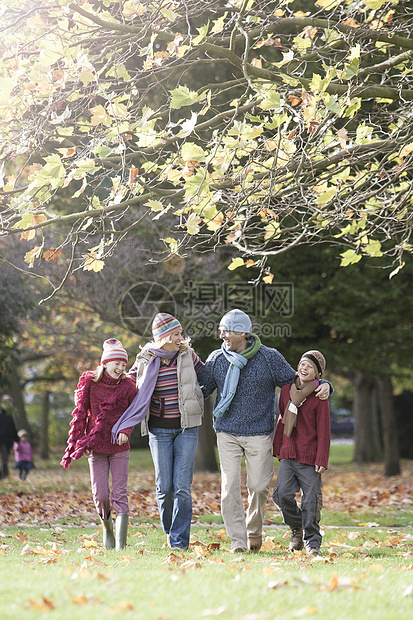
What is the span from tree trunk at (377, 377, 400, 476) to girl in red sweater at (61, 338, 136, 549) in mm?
13951

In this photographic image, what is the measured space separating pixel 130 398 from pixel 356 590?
305 centimetres

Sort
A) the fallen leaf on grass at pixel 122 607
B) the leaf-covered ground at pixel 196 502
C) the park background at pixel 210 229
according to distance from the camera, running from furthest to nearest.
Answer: the leaf-covered ground at pixel 196 502
the park background at pixel 210 229
the fallen leaf on grass at pixel 122 607

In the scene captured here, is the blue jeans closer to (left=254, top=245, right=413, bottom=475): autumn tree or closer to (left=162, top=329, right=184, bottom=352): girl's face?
(left=162, top=329, right=184, bottom=352): girl's face

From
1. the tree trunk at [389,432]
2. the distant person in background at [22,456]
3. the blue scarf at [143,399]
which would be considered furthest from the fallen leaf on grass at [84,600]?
the tree trunk at [389,432]

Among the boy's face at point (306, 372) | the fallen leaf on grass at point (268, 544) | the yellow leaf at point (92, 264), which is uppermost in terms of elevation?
the yellow leaf at point (92, 264)

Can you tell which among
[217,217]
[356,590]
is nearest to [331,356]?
[217,217]

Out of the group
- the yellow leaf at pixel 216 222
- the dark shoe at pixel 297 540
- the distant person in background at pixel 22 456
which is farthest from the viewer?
the distant person in background at pixel 22 456

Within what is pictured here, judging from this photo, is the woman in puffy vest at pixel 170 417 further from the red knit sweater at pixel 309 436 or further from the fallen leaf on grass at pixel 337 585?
the fallen leaf on grass at pixel 337 585

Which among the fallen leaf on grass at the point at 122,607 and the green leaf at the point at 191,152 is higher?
the green leaf at the point at 191,152

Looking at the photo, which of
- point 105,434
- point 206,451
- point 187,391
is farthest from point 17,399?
point 187,391

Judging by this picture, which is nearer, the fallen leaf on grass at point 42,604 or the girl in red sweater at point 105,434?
the fallen leaf on grass at point 42,604

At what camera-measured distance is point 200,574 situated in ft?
15.0

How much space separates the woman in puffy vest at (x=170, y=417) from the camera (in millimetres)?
6246

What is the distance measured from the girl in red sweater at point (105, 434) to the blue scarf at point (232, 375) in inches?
33.8
